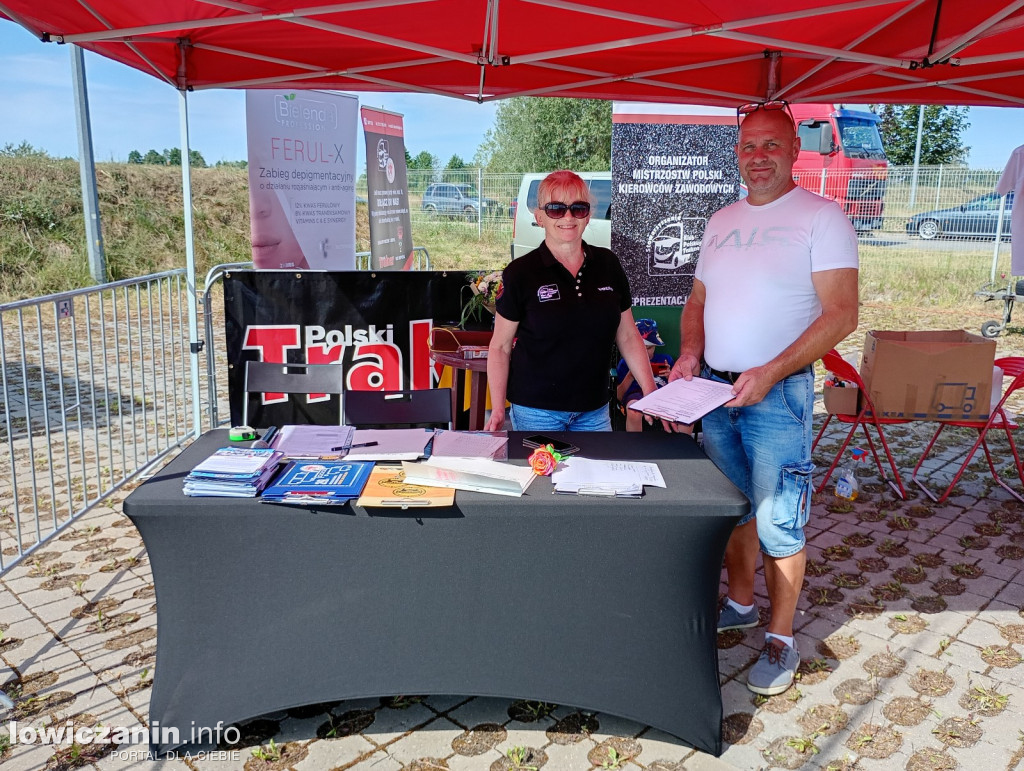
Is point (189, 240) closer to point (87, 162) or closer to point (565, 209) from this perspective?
point (565, 209)

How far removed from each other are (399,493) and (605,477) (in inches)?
24.0

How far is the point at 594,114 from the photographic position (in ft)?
83.0

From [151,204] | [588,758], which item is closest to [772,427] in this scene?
[588,758]

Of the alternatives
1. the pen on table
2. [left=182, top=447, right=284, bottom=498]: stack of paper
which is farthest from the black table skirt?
the pen on table

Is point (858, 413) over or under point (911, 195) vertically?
under

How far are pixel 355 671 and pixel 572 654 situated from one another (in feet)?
2.18

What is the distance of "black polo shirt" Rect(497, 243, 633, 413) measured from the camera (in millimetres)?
3021

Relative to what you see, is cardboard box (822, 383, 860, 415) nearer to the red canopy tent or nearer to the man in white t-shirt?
the red canopy tent

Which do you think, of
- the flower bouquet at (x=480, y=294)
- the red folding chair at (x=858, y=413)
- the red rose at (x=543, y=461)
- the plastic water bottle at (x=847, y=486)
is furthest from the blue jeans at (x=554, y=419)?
the plastic water bottle at (x=847, y=486)

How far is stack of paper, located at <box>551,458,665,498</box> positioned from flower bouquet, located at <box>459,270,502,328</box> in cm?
255

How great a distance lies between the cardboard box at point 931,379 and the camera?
4473 mm

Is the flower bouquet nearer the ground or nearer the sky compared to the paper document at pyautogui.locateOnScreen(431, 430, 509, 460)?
nearer the sky

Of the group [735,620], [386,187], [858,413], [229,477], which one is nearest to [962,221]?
[858,413]
